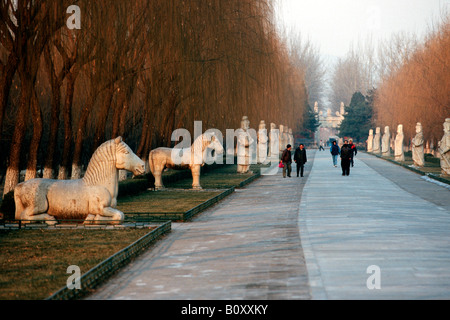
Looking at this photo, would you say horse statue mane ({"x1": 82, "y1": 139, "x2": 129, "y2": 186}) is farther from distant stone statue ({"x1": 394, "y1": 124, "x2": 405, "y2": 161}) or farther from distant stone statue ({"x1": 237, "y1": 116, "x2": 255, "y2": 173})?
distant stone statue ({"x1": 394, "y1": 124, "x2": 405, "y2": 161})

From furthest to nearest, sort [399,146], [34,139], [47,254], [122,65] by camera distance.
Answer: [399,146], [122,65], [34,139], [47,254]

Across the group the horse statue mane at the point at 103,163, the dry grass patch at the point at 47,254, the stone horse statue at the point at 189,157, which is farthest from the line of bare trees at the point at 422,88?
the dry grass patch at the point at 47,254

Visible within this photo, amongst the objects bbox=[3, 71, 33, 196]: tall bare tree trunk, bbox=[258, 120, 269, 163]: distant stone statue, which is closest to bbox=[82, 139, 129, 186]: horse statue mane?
bbox=[3, 71, 33, 196]: tall bare tree trunk

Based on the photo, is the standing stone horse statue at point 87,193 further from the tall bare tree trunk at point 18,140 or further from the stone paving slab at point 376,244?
the stone paving slab at point 376,244

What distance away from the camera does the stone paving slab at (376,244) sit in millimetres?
8312

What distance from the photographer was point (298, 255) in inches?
424

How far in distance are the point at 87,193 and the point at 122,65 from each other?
720cm

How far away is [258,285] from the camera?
862 centimetres

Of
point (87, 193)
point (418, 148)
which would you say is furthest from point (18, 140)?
point (418, 148)

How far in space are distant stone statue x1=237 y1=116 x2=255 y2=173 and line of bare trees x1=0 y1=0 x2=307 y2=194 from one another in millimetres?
2144

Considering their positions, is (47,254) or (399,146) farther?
(399,146)

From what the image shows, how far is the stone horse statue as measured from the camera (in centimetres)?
2522

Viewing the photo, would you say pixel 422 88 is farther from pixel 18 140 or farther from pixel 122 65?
pixel 18 140

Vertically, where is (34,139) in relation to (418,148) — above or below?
above
